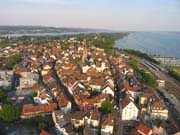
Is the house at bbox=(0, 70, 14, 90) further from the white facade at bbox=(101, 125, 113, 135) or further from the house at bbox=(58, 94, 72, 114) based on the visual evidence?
the white facade at bbox=(101, 125, 113, 135)

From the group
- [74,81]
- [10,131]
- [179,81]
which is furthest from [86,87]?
[179,81]

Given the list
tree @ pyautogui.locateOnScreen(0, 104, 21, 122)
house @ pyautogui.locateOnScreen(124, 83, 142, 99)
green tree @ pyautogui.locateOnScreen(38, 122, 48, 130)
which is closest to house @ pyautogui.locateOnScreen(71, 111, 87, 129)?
green tree @ pyautogui.locateOnScreen(38, 122, 48, 130)

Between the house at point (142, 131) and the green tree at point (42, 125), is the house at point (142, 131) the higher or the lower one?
the higher one

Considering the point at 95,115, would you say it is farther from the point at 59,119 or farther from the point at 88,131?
the point at 59,119

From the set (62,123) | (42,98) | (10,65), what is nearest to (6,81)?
(42,98)

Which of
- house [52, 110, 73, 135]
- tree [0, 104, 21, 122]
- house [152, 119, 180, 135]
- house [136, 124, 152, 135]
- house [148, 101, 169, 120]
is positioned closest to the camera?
house [52, 110, 73, 135]

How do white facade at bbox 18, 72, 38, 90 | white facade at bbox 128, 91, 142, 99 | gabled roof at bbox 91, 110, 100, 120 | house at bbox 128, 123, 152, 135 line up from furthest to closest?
white facade at bbox 18, 72, 38, 90
white facade at bbox 128, 91, 142, 99
gabled roof at bbox 91, 110, 100, 120
house at bbox 128, 123, 152, 135

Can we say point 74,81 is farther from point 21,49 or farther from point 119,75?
point 21,49

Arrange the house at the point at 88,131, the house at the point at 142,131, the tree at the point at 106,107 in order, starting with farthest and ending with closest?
the tree at the point at 106,107 < the house at the point at 142,131 < the house at the point at 88,131

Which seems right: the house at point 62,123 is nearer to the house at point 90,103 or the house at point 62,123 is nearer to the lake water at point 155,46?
the house at point 90,103

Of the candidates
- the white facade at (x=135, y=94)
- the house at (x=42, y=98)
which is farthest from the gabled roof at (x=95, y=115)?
the white facade at (x=135, y=94)

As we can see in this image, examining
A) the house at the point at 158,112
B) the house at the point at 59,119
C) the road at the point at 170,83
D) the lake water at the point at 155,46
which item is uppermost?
the house at the point at 59,119
